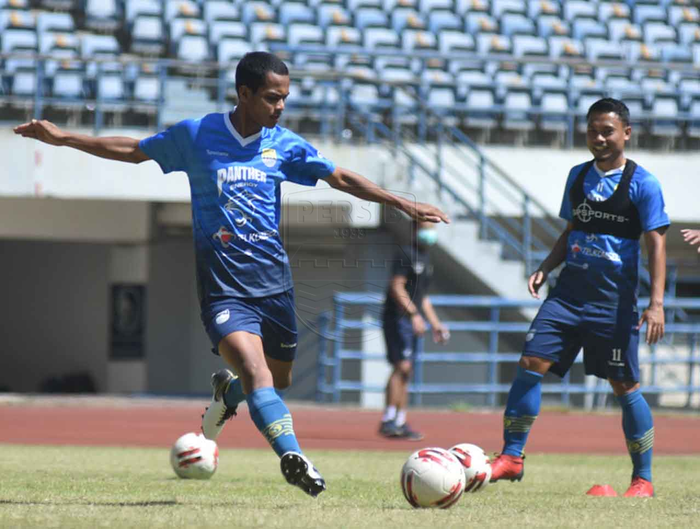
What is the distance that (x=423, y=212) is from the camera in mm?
5980

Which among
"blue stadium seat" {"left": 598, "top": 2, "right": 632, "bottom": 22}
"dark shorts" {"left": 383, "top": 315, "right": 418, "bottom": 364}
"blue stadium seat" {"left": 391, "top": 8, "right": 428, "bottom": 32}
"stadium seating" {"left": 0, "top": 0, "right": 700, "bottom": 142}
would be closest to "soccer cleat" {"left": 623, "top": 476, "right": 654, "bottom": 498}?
"dark shorts" {"left": 383, "top": 315, "right": 418, "bottom": 364}

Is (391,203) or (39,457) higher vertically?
(391,203)

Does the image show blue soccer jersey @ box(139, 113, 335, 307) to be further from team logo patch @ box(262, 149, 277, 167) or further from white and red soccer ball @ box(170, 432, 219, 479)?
white and red soccer ball @ box(170, 432, 219, 479)

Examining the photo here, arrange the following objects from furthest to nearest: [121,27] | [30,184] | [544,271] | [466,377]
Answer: [121,27] → [466,377] → [30,184] → [544,271]

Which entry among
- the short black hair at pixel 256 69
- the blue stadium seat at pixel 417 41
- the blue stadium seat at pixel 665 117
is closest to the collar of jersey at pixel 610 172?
the short black hair at pixel 256 69

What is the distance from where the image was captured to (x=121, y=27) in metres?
21.8

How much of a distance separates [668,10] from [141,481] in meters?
20.7

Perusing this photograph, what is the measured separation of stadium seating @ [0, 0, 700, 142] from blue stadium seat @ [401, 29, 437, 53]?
27 mm

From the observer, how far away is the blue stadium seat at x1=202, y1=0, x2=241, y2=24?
2172 cm

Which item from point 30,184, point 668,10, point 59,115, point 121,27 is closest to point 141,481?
point 30,184

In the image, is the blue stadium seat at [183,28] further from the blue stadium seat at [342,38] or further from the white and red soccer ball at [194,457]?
the white and red soccer ball at [194,457]

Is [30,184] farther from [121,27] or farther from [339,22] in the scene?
[339,22]

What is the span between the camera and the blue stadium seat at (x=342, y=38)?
21609 millimetres

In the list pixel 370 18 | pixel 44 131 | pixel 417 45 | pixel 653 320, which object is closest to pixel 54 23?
pixel 370 18
